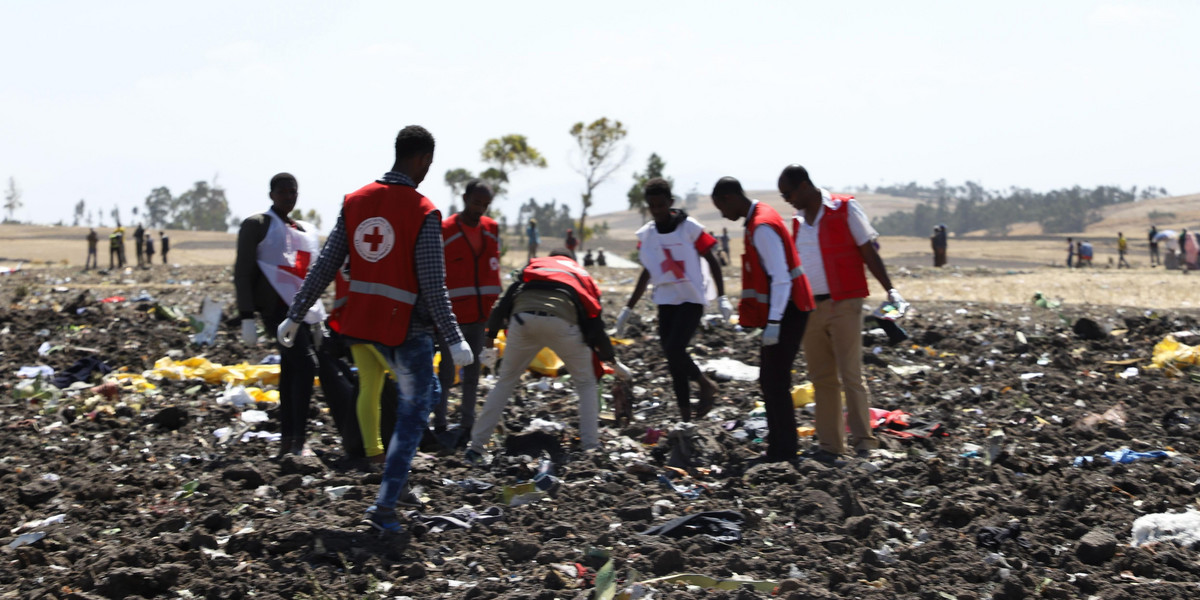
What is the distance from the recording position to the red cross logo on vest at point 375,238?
13.3 ft

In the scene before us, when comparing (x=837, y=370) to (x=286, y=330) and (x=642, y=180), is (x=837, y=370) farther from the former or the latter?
(x=642, y=180)

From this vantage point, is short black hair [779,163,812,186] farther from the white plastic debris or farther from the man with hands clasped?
the white plastic debris

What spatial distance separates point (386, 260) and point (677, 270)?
2367 millimetres

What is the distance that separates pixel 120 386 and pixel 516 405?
2871 mm

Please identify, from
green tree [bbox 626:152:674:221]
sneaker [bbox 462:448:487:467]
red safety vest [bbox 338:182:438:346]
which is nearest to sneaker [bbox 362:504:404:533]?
red safety vest [bbox 338:182:438:346]

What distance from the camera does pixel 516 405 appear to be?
289 inches

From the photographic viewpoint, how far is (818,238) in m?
5.57

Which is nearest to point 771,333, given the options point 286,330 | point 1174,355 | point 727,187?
point 727,187

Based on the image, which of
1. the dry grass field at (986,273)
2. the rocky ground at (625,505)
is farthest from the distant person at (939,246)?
the rocky ground at (625,505)

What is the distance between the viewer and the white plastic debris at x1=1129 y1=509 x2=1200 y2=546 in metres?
3.99

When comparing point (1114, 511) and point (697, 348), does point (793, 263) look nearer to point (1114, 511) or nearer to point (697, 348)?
point (1114, 511)

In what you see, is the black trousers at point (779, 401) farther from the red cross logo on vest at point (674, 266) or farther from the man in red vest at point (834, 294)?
the red cross logo on vest at point (674, 266)

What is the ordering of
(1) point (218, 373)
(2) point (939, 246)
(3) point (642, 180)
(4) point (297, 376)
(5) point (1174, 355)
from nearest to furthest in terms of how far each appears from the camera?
(4) point (297, 376)
(1) point (218, 373)
(5) point (1174, 355)
(2) point (939, 246)
(3) point (642, 180)

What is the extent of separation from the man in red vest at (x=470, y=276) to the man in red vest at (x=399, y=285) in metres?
1.66
